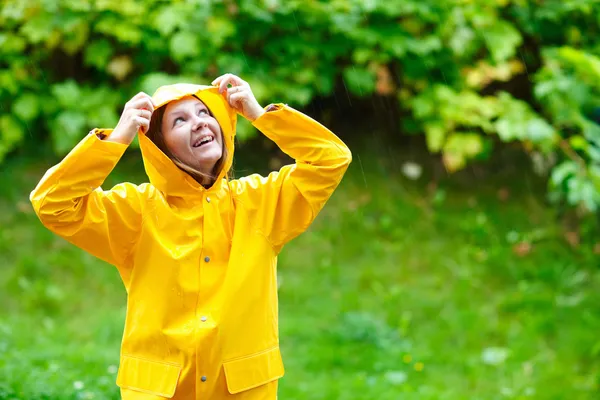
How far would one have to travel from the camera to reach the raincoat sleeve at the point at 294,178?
2988mm

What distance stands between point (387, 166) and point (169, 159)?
4.15 meters

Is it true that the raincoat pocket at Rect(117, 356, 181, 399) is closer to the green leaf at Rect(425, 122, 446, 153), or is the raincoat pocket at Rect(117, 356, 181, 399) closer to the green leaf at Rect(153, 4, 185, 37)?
the green leaf at Rect(153, 4, 185, 37)

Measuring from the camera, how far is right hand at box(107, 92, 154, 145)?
2.80m

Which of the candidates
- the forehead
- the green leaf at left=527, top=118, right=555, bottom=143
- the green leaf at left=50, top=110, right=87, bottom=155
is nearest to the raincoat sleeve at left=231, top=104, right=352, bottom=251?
the forehead

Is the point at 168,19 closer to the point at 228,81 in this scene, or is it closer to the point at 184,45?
the point at 184,45

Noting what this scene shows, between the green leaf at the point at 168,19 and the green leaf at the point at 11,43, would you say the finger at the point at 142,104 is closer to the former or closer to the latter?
the green leaf at the point at 168,19

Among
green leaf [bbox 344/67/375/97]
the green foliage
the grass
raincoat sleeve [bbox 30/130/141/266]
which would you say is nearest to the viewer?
raincoat sleeve [bbox 30/130/141/266]

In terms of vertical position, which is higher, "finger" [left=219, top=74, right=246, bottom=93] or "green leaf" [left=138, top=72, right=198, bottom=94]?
"finger" [left=219, top=74, right=246, bottom=93]

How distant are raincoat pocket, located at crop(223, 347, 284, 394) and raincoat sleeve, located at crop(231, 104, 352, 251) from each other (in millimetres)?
407

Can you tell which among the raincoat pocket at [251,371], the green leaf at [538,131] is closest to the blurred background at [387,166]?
the green leaf at [538,131]

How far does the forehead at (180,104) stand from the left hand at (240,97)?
0.11 m

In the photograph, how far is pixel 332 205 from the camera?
21.6 feet

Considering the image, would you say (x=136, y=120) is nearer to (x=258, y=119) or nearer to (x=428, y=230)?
(x=258, y=119)

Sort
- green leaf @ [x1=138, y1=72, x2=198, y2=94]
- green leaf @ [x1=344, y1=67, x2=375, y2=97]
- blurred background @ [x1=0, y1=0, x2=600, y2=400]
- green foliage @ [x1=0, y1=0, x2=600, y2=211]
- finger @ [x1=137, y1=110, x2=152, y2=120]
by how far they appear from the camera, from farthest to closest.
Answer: green leaf @ [x1=344, y1=67, x2=375, y2=97], green foliage @ [x1=0, y1=0, x2=600, y2=211], green leaf @ [x1=138, y1=72, x2=198, y2=94], blurred background @ [x1=0, y1=0, x2=600, y2=400], finger @ [x1=137, y1=110, x2=152, y2=120]
